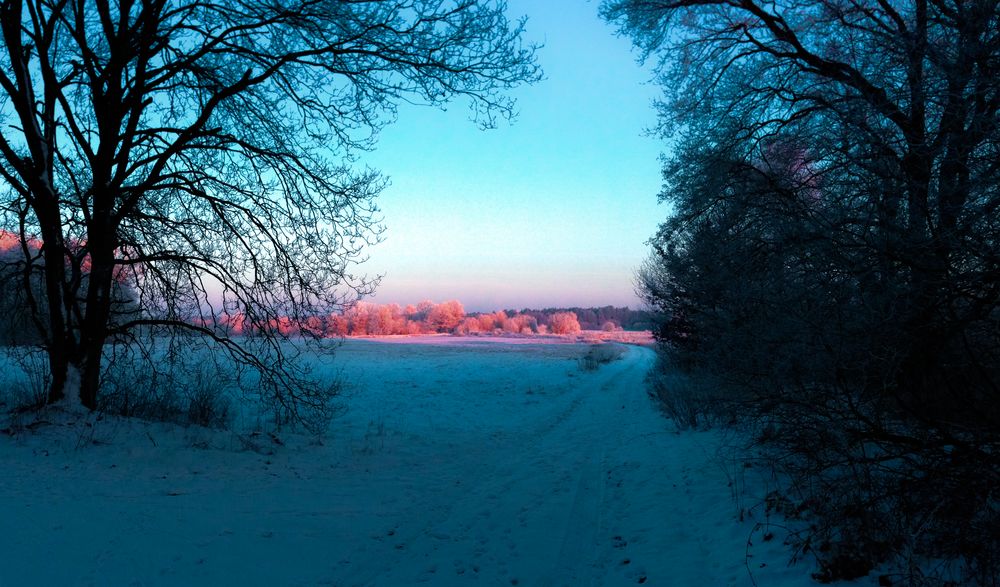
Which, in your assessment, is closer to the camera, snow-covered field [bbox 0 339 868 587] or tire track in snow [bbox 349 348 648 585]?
snow-covered field [bbox 0 339 868 587]

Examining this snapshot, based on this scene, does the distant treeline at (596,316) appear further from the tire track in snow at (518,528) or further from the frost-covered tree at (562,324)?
the tire track in snow at (518,528)

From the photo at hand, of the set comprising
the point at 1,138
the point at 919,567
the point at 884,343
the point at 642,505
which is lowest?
the point at 642,505

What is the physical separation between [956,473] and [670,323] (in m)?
15.6

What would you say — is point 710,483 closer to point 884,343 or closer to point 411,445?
point 884,343

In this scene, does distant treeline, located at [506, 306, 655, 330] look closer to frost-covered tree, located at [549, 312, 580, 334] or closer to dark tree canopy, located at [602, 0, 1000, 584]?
frost-covered tree, located at [549, 312, 580, 334]

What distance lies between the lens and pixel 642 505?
21.6 ft

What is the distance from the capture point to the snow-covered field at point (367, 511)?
438cm

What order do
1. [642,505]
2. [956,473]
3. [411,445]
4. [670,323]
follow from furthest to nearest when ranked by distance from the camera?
[670,323], [411,445], [642,505], [956,473]

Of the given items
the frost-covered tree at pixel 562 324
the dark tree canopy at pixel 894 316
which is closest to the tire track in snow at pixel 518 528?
the dark tree canopy at pixel 894 316

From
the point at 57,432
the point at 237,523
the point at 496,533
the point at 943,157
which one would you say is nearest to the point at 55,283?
the point at 57,432

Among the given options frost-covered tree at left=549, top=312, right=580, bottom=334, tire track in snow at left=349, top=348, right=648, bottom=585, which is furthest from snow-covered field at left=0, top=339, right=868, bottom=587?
frost-covered tree at left=549, top=312, right=580, bottom=334

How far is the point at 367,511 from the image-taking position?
614 cm

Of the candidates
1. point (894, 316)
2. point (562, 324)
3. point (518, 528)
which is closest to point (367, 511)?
point (518, 528)

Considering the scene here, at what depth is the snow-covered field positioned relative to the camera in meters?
4.38
